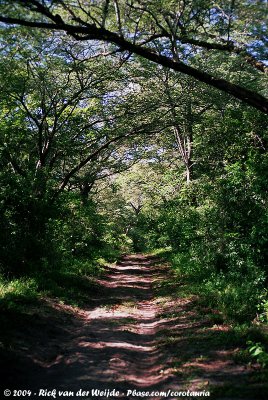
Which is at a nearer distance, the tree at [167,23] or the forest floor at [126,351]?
the forest floor at [126,351]

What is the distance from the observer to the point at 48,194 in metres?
11.8

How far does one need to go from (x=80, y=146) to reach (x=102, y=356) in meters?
12.9

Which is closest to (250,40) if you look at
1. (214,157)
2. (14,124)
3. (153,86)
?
(214,157)

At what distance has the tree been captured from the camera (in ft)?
24.3

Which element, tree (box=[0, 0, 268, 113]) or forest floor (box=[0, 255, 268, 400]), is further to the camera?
tree (box=[0, 0, 268, 113])

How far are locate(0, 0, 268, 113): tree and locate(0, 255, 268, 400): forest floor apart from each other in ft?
16.4

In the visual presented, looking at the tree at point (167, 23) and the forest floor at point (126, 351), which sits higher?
the tree at point (167, 23)

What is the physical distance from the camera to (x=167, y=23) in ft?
29.9

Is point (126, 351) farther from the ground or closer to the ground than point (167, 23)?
closer to the ground

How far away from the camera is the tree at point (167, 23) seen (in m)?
7.41

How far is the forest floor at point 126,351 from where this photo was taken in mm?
5137

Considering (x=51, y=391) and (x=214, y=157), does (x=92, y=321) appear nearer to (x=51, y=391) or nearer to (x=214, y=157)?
(x=51, y=391)

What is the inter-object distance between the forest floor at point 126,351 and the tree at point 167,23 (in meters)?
→ 5.01

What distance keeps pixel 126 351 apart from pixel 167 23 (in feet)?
26.1
